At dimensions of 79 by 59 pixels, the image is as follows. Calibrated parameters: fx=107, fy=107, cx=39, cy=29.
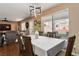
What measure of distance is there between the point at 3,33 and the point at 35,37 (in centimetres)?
58

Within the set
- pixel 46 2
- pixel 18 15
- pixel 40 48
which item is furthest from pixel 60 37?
pixel 18 15

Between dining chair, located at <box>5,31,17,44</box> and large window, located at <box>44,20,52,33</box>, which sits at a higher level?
large window, located at <box>44,20,52,33</box>

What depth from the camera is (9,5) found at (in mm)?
1796

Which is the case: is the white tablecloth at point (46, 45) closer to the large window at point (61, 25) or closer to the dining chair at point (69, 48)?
the dining chair at point (69, 48)

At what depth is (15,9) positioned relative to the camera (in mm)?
1817

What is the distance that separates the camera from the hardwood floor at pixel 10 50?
1848mm

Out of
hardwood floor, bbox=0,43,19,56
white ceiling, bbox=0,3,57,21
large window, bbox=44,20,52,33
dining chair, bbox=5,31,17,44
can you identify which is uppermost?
white ceiling, bbox=0,3,57,21

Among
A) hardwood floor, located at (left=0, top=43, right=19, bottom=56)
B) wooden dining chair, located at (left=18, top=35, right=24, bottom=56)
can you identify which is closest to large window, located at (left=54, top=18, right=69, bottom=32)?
wooden dining chair, located at (left=18, top=35, right=24, bottom=56)

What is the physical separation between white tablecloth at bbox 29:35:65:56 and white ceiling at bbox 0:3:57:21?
0.45m

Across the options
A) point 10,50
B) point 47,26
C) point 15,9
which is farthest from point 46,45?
point 15,9

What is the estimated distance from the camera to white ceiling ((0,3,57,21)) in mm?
1795

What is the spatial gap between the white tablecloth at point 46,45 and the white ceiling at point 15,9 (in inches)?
17.7

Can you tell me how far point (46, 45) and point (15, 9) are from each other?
810 mm

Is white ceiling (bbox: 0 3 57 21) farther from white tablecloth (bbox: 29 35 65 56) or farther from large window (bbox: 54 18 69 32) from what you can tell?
white tablecloth (bbox: 29 35 65 56)
